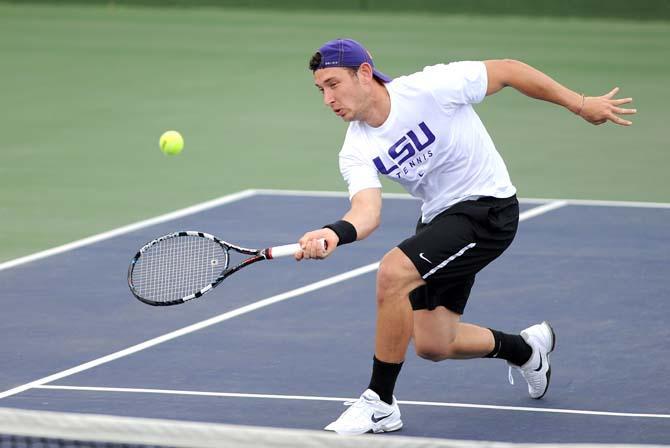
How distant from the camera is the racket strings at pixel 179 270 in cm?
717

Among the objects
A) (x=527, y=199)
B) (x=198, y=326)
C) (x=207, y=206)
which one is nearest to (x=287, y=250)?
(x=198, y=326)

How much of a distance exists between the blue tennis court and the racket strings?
0.46m

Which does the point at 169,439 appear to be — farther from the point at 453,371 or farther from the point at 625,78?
the point at 625,78

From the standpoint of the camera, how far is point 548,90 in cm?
649

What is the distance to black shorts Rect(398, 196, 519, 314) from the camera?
6387 millimetres

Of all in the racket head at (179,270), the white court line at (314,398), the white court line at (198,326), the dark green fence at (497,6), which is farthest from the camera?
the dark green fence at (497,6)

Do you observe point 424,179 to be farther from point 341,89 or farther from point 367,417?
point 367,417

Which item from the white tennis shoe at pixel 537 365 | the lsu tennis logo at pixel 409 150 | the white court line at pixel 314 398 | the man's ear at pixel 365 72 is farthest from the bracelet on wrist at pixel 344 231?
the white tennis shoe at pixel 537 365

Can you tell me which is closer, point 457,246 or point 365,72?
point 365,72

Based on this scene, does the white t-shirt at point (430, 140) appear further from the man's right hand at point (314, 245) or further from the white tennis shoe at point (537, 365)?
the white tennis shoe at point (537, 365)

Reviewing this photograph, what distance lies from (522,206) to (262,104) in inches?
221

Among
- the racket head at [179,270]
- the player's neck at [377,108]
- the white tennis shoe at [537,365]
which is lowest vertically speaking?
the white tennis shoe at [537,365]

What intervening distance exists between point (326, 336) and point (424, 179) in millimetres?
1825

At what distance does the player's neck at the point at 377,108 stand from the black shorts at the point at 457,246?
0.53 meters
